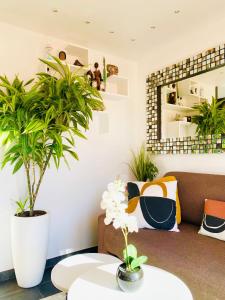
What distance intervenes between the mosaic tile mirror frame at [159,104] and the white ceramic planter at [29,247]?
1.48 metres

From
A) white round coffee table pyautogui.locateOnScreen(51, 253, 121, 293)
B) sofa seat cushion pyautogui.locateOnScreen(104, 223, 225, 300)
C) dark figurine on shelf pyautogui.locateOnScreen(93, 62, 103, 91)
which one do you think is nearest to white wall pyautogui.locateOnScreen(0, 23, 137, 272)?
dark figurine on shelf pyautogui.locateOnScreen(93, 62, 103, 91)

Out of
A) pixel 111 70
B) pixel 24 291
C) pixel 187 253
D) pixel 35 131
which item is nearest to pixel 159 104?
pixel 111 70

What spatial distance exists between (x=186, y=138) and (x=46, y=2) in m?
1.75

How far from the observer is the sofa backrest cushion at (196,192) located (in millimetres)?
1987

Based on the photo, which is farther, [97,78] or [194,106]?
[97,78]

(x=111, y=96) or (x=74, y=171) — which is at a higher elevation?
(x=111, y=96)

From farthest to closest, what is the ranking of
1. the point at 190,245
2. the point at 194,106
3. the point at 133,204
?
the point at 194,106
the point at 133,204
the point at 190,245

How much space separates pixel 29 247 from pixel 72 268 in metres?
0.60

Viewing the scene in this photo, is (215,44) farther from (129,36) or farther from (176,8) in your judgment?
(129,36)

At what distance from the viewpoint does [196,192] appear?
212 cm

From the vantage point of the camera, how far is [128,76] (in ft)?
10.1

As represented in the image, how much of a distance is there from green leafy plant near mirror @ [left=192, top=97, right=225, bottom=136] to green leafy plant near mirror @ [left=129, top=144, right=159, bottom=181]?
688 mm

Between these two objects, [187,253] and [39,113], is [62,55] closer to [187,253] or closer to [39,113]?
[39,113]

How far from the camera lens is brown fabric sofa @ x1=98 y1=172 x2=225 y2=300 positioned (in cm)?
130
